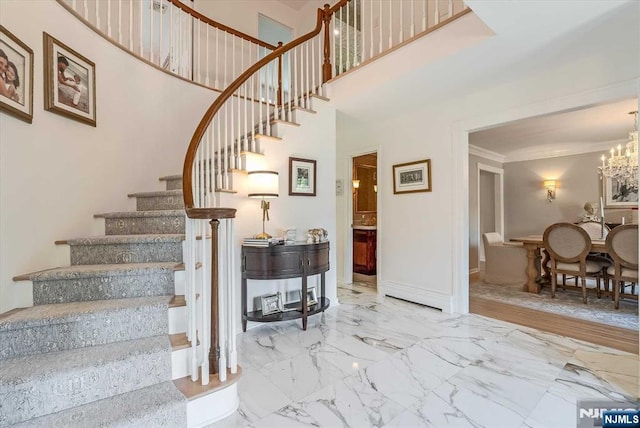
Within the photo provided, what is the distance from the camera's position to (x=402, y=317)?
10.7 feet

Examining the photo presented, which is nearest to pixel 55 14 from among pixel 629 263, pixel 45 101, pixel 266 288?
pixel 45 101

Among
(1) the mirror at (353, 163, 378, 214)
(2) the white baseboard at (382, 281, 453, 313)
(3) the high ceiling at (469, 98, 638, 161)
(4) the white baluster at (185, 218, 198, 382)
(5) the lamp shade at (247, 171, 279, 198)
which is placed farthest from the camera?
(1) the mirror at (353, 163, 378, 214)

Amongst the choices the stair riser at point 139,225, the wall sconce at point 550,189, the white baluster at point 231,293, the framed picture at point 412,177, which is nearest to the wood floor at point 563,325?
the framed picture at point 412,177

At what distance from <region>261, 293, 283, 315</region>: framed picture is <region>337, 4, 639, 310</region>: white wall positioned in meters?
1.73

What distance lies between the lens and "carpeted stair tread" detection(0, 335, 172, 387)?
133 cm

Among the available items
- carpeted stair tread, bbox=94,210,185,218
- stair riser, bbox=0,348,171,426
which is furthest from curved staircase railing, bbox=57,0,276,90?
stair riser, bbox=0,348,171,426

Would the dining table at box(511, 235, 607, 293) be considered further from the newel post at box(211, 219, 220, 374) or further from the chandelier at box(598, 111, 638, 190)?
the newel post at box(211, 219, 220, 374)

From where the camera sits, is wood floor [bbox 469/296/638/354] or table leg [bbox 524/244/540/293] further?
table leg [bbox 524/244/540/293]

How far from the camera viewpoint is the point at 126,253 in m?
2.17

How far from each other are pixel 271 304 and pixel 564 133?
568 centimetres

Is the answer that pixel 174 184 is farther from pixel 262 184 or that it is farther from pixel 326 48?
pixel 326 48

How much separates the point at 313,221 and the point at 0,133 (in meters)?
2.56

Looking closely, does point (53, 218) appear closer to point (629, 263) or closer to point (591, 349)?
point (591, 349)

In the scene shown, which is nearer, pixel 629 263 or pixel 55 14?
pixel 55 14
